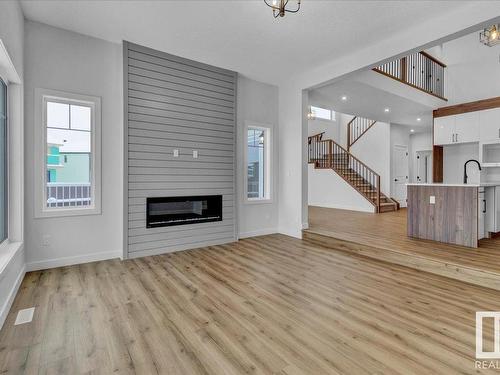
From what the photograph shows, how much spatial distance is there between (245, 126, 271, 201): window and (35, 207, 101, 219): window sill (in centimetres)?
298

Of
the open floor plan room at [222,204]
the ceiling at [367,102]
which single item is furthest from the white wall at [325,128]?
the open floor plan room at [222,204]

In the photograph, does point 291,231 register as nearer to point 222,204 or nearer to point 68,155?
point 222,204

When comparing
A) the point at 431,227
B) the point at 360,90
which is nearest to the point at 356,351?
the point at 431,227

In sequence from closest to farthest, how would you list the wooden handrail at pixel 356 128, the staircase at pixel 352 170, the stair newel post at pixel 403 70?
the stair newel post at pixel 403 70, the staircase at pixel 352 170, the wooden handrail at pixel 356 128

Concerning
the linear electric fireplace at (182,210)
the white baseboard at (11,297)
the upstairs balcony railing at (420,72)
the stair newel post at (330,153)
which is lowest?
the white baseboard at (11,297)

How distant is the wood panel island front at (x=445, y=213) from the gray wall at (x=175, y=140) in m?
3.39

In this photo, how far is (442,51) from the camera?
7.73m

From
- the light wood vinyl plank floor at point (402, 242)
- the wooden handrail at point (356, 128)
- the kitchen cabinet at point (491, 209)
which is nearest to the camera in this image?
the light wood vinyl plank floor at point (402, 242)

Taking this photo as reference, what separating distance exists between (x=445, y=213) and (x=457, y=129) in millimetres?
3492

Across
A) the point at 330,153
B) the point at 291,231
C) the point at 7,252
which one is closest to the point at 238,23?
the point at 7,252

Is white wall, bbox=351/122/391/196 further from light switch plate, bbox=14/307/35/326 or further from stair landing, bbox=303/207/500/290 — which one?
light switch plate, bbox=14/307/35/326

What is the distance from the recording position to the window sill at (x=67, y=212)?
11.9ft

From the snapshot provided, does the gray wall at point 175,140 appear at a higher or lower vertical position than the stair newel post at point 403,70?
lower

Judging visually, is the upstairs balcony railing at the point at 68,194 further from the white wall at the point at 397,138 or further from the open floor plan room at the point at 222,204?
the white wall at the point at 397,138
